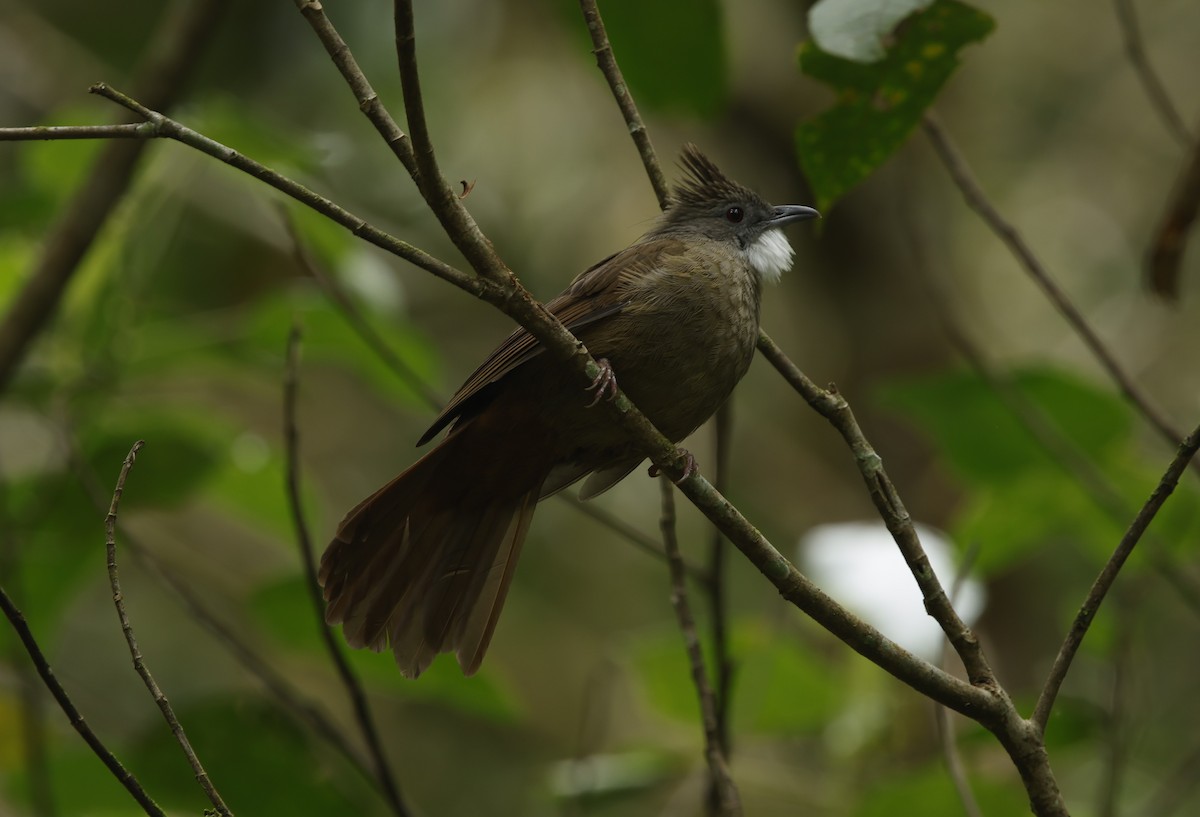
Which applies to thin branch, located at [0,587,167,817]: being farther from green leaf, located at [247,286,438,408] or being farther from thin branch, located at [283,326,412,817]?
green leaf, located at [247,286,438,408]

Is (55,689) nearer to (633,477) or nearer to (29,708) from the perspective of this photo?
(29,708)

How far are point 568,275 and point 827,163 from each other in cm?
587

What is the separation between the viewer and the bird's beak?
3.79 metres

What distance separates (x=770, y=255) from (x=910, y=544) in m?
1.63

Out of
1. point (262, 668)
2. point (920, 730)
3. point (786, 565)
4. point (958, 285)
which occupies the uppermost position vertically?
point (958, 285)

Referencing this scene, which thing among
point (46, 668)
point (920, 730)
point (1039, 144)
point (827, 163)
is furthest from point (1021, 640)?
point (1039, 144)

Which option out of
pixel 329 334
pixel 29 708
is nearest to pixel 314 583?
pixel 329 334

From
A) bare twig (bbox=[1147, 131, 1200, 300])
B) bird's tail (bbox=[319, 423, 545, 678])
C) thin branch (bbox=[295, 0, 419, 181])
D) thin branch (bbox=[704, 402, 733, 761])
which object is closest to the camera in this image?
thin branch (bbox=[295, 0, 419, 181])

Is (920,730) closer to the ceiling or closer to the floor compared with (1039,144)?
closer to the floor

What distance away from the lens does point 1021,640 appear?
18.4ft

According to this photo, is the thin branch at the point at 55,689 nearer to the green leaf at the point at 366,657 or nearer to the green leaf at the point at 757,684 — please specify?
the green leaf at the point at 366,657

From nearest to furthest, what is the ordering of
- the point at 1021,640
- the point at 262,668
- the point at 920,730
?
the point at 262,668
the point at 920,730
the point at 1021,640

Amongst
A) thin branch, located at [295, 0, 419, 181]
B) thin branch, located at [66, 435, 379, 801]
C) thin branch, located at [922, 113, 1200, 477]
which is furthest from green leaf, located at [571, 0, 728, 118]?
thin branch, located at [66, 435, 379, 801]

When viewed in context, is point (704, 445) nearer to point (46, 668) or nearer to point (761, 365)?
point (761, 365)
